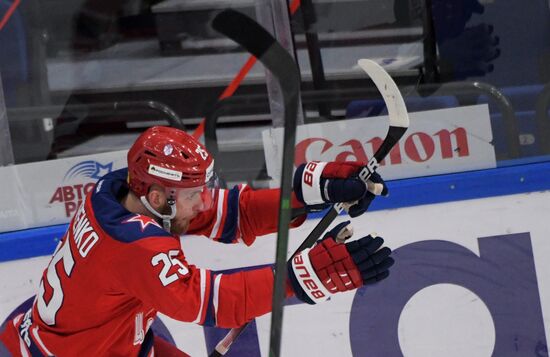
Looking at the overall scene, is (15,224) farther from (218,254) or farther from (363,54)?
(363,54)

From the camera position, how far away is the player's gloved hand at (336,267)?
2.73 metres

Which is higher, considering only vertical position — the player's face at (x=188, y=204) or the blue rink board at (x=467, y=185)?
the player's face at (x=188, y=204)

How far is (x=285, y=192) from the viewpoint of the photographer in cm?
272

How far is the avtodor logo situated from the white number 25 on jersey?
1078 millimetres

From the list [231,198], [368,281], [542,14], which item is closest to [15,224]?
[231,198]

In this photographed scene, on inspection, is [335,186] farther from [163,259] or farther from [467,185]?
[467,185]

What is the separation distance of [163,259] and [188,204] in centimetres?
24

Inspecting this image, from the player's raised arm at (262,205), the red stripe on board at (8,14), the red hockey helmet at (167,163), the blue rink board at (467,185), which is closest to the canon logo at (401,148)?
the blue rink board at (467,185)

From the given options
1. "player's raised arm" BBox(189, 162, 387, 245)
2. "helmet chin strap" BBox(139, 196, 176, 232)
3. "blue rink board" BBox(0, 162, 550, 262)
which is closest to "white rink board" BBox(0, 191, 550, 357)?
"blue rink board" BBox(0, 162, 550, 262)

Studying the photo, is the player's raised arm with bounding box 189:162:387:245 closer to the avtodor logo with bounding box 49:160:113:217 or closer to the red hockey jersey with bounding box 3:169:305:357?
the red hockey jersey with bounding box 3:169:305:357

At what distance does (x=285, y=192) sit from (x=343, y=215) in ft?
3.39

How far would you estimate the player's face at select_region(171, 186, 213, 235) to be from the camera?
2965mm

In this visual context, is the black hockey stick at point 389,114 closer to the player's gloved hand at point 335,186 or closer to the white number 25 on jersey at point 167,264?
the player's gloved hand at point 335,186

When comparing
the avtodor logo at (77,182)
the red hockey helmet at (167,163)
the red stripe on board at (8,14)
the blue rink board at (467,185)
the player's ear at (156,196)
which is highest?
the red stripe on board at (8,14)
